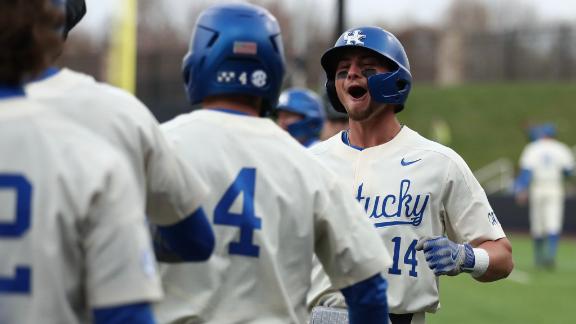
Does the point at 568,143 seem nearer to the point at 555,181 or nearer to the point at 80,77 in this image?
the point at 555,181

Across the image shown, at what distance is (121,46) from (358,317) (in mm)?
17206

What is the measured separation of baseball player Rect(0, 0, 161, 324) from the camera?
2574 mm

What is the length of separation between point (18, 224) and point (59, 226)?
0.09 m

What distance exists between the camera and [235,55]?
11.4 feet

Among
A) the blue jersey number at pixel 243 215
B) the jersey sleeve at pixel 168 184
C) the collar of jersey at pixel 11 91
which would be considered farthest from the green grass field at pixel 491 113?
the collar of jersey at pixel 11 91

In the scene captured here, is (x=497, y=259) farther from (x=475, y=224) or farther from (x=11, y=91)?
(x=11, y=91)

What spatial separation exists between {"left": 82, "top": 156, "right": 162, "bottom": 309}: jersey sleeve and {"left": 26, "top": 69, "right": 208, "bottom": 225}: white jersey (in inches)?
6.4

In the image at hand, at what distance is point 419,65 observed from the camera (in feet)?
176

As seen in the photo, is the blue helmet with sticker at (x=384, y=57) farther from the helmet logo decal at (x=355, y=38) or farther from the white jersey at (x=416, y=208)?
the white jersey at (x=416, y=208)

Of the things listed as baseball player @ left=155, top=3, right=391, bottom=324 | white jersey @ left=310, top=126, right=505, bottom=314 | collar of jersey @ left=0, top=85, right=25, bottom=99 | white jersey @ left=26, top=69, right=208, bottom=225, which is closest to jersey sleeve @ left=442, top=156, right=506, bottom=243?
white jersey @ left=310, top=126, right=505, bottom=314

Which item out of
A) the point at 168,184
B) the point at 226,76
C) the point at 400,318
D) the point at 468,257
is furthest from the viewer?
the point at 400,318

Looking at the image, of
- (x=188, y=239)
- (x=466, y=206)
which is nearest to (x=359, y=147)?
(x=466, y=206)

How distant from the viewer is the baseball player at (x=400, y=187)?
16.2 ft

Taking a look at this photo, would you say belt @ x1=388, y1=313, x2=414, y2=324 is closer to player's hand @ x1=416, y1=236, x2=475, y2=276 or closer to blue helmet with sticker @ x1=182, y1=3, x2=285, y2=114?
player's hand @ x1=416, y1=236, x2=475, y2=276
